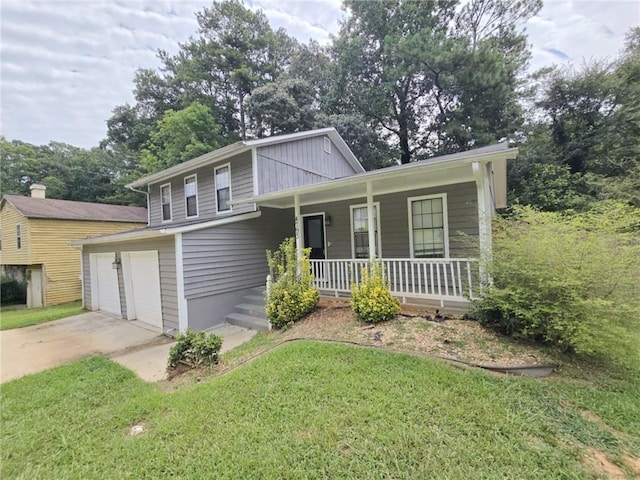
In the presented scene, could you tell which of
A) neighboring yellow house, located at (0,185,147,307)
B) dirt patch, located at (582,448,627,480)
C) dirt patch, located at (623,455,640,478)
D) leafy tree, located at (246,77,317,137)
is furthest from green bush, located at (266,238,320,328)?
neighboring yellow house, located at (0,185,147,307)

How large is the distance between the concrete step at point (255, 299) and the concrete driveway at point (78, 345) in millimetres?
2097

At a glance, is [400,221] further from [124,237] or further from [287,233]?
[124,237]

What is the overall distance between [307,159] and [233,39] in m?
17.2

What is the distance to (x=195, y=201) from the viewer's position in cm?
1009

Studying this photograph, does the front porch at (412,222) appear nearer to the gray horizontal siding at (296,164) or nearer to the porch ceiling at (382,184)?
the porch ceiling at (382,184)

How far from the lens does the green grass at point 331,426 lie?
2.31 metres

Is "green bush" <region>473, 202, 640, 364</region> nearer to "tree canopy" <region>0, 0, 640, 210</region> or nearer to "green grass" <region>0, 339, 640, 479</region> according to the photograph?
"green grass" <region>0, 339, 640, 479</region>

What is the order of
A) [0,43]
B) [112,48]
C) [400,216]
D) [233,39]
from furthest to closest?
[233,39] → [112,48] → [400,216] → [0,43]

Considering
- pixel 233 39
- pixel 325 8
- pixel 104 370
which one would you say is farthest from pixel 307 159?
pixel 233 39

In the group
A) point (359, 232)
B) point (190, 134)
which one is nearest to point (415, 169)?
point (359, 232)

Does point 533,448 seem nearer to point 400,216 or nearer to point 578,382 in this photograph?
point 578,382

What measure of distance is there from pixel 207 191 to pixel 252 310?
15.4 feet

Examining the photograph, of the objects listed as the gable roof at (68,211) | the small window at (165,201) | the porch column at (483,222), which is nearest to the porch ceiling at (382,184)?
the porch column at (483,222)

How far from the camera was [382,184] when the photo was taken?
645 centimetres
